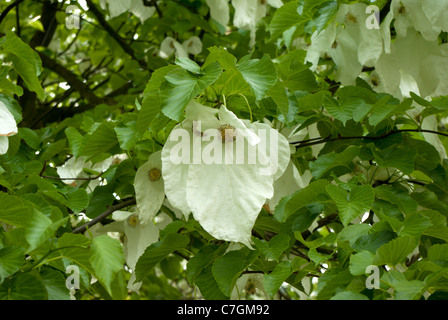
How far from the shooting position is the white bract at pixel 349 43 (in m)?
1.42

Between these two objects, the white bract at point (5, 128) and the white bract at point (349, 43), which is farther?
the white bract at point (349, 43)

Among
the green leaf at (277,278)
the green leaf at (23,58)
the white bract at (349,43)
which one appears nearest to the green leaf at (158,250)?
the green leaf at (277,278)

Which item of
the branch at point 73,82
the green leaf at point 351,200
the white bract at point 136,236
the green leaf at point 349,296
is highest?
the green leaf at point 349,296

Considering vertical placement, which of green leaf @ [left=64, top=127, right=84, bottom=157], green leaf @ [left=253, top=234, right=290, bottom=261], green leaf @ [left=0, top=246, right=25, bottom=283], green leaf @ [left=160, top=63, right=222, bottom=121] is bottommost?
green leaf @ [left=64, top=127, right=84, bottom=157]

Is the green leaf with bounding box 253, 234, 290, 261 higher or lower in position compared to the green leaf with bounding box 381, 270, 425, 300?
lower

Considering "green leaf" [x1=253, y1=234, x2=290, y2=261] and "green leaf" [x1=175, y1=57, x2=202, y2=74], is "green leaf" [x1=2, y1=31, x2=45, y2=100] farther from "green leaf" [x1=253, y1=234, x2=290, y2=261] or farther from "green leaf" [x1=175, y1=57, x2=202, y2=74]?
"green leaf" [x1=253, y1=234, x2=290, y2=261]

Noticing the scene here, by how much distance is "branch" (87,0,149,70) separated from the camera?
2.50 meters

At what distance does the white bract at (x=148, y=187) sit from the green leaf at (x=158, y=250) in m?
0.05

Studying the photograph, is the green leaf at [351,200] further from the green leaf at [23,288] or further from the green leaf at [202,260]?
the green leaf at [23,288]

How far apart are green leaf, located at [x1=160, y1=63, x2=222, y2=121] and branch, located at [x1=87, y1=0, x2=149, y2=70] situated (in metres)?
1.52

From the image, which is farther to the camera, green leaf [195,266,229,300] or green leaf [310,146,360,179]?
green leaf [310,146,360,179]

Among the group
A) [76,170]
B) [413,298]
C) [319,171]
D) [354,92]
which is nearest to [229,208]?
[413,298]

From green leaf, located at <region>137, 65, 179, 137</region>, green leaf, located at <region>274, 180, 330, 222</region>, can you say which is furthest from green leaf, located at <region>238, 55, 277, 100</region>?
green leaf, located at <region>274, 180, 330, 222</region>
